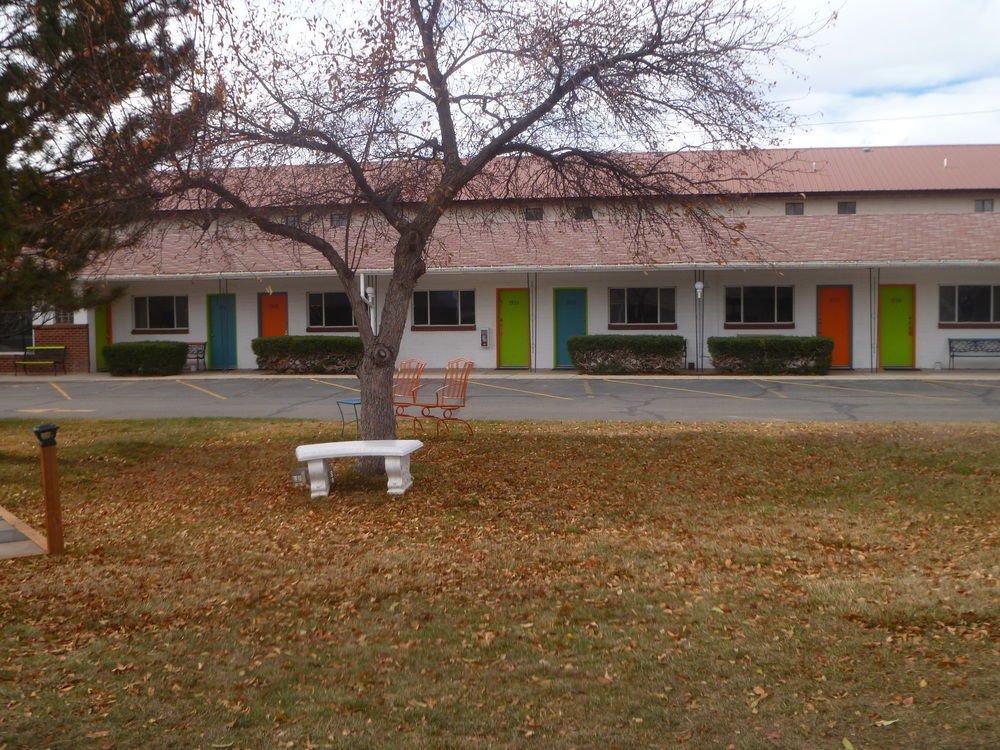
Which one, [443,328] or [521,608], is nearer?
[521,608]

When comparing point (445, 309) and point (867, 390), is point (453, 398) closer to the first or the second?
point (867, 390)

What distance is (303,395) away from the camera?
62.4 feet

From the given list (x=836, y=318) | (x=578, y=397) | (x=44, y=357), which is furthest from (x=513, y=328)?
(x=44, y=357)

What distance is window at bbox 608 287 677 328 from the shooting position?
24453 millimetres

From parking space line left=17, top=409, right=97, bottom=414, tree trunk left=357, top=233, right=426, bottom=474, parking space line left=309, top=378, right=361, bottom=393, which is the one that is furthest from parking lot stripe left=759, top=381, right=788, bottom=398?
parking space line left=17, top=409, right=97, bottom=414

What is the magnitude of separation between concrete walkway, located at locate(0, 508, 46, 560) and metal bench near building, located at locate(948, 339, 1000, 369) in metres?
21.6

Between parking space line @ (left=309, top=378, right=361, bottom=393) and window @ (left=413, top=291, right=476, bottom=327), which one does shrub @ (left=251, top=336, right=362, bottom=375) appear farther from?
window @ (left=413, top=291, right=476, bottom=327)

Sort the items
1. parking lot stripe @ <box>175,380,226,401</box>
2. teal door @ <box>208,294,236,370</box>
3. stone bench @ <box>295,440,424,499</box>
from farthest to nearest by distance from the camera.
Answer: teal door @ <box>208,294,236,370</box>
parking lot stripe @ <box>175,380,226,401</box>
stone bench @ <box>295,440,424,499</box>

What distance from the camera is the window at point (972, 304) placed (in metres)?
23.6

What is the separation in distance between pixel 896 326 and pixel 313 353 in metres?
14.9

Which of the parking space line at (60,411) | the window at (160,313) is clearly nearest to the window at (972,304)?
the parking space line at (60,411)

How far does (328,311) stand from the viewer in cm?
2595

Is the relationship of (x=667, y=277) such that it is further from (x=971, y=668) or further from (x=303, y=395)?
(x=971, y=668)

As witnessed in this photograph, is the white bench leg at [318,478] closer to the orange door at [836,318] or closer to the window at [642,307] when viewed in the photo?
the window at [642,307]
